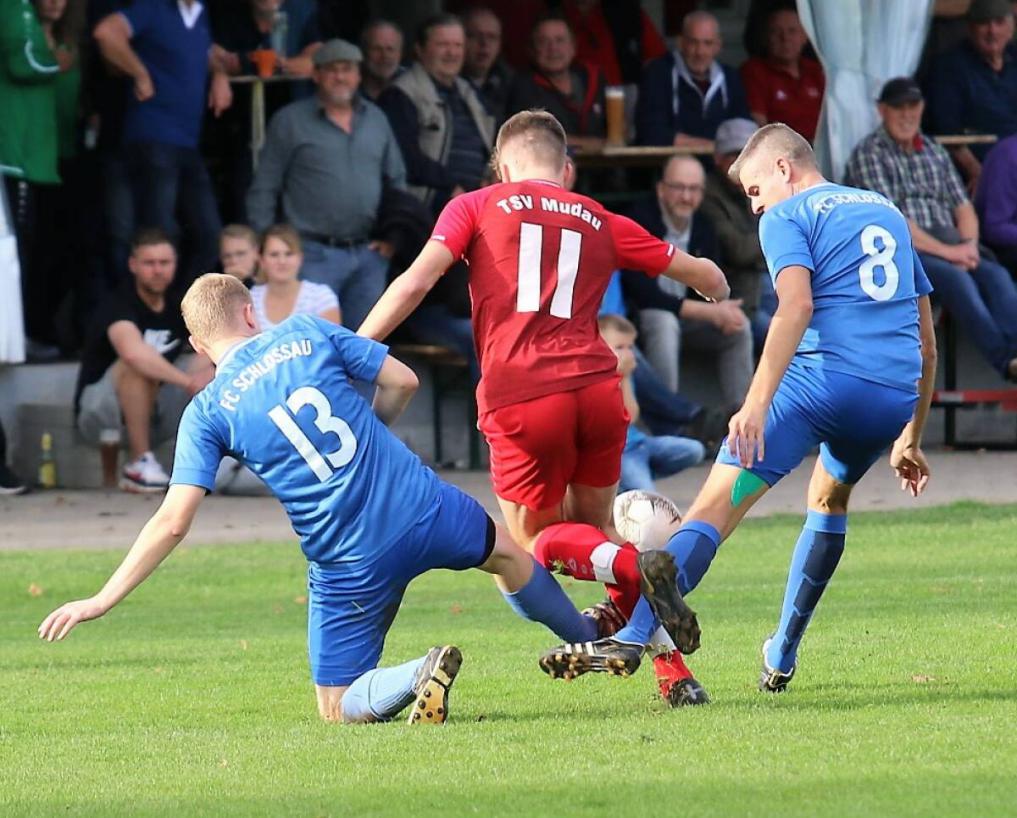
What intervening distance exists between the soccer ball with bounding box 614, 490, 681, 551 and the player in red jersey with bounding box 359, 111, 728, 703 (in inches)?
45.5

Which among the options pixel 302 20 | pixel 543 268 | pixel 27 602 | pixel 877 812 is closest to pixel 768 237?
pixel 543 268

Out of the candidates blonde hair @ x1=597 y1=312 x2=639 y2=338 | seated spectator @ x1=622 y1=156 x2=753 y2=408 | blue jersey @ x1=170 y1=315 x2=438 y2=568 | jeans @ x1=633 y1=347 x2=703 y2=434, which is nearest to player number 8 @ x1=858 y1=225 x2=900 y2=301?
blue jersey @ x1=170 y1=315 x2=438 y2=568

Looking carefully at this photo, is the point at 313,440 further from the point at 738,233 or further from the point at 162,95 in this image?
the point at 738,233

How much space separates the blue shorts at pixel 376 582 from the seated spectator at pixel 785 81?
10.2 meters

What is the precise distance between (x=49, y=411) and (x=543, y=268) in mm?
7830

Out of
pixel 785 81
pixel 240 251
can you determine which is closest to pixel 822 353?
pixel 240 251

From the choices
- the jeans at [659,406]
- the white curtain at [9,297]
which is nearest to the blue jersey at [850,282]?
the jeans at [659,406]

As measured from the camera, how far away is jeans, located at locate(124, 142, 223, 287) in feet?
48.7

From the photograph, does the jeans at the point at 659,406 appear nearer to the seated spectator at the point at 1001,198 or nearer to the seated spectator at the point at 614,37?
the seated spectator at the point at 1001,198

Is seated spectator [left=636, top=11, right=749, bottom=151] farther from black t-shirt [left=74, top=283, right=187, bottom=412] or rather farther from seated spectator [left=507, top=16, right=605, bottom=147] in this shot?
black t-shirt [left=74, top=283, right=187, bottom=412]

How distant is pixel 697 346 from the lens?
51.6 feet

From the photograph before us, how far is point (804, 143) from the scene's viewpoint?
7.34 metres

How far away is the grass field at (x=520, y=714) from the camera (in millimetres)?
5617

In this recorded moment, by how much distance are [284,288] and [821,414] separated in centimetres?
766
